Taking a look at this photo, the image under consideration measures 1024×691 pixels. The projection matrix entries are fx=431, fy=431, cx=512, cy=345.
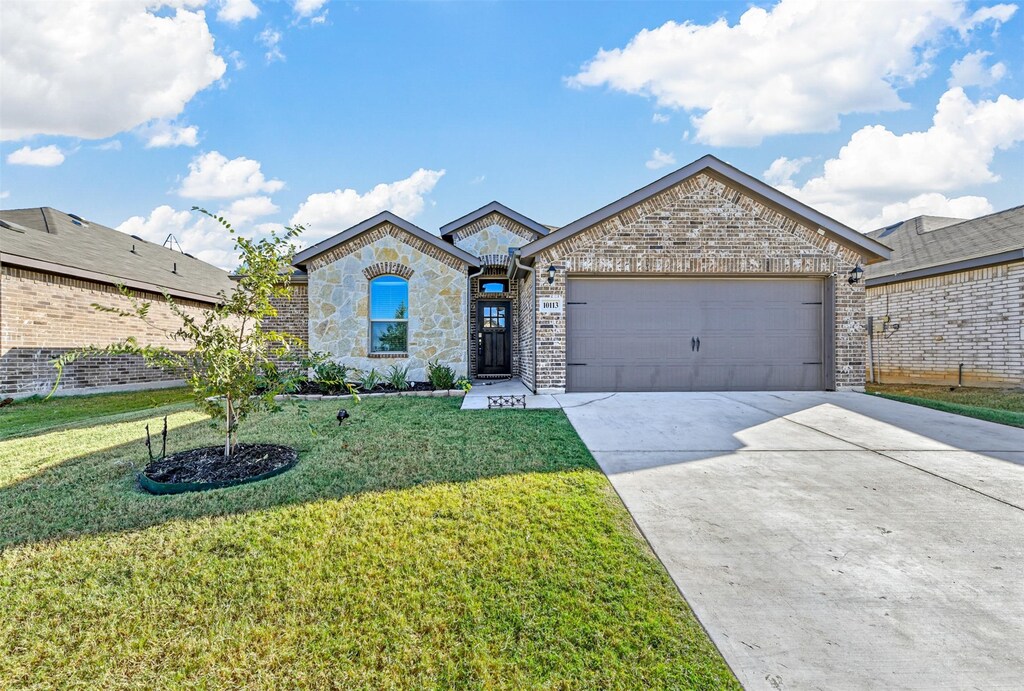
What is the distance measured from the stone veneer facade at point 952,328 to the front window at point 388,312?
12.9m

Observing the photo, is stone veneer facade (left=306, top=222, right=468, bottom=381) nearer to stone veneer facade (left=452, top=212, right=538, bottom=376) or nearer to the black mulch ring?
stone veneer facade (left=452, top=212, right=538, bottom=376)

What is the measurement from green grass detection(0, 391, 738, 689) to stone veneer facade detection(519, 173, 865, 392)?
5.28m

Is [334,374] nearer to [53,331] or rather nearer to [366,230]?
[366,230]

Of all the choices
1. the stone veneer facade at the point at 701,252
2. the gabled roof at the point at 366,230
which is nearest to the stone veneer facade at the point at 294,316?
the gabled roof at the point at 366,230

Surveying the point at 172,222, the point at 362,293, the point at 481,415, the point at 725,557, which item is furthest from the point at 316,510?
the point at 172,222

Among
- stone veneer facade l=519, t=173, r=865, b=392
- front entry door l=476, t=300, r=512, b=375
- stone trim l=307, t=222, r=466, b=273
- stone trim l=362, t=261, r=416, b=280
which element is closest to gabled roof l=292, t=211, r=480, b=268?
stone trim l=307, t=222, r=466, b=273

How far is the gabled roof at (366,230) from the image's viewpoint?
10008 millimetres

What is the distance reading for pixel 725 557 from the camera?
8.46 feet

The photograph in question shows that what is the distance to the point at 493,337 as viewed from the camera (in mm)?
13273

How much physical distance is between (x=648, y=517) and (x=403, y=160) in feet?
46.5

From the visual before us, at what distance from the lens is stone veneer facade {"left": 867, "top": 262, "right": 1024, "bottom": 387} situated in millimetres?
9203

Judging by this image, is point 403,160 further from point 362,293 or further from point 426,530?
point 426,530

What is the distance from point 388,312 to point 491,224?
513 cm

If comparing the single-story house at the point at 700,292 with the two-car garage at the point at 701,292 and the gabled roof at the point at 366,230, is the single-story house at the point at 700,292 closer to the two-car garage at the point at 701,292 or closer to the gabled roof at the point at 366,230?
the two-car garage at the point at 701,292
